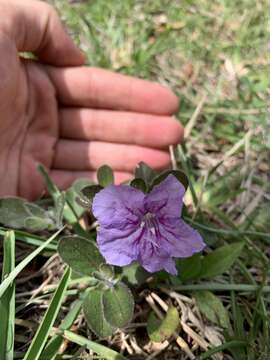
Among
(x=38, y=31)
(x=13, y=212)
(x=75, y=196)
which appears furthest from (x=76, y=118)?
(x=13, y=212)

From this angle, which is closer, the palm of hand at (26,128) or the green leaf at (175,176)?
the green leaf at (175,176)

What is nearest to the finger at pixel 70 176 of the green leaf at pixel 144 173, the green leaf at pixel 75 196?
the green leaf at pixel 75 196

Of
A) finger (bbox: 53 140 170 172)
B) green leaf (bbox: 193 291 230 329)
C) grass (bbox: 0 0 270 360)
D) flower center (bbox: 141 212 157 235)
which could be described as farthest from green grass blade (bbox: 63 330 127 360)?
finger (bbox: 53 140 170 172)

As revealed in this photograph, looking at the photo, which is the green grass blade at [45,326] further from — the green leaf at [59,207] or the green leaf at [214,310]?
the green leaf at [214,310]

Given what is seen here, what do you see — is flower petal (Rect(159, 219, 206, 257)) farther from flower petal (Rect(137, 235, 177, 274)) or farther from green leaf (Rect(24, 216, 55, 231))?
green leaf (Rect(24, 216, 55, 231))

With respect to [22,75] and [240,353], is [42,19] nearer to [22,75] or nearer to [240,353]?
[22,75]

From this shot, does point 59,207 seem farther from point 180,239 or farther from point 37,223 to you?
point 180,239

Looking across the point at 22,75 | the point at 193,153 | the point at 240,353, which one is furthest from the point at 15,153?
the point at 240,353
